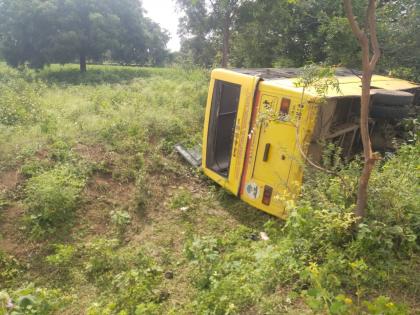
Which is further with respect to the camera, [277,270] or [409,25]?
[409,25]

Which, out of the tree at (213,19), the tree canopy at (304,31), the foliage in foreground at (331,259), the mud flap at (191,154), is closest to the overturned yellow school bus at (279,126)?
the foliage in foreground at (331,259)

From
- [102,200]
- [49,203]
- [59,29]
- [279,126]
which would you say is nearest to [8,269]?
[49,203]

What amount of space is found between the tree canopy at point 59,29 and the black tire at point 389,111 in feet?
70.4

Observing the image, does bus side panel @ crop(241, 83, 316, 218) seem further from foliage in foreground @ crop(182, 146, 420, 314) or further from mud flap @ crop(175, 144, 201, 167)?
mud flap @ crop(175, 144, 201, 167)

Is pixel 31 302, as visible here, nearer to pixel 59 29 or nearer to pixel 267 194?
pixel 267 194

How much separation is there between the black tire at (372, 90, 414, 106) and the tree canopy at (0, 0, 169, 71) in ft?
70.4

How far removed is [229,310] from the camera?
8.47 feet

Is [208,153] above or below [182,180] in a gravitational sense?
above

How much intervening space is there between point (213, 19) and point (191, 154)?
6.65 m

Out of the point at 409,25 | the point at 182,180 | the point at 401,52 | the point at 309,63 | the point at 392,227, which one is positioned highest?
the point at 409,25

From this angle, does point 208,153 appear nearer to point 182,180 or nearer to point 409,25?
point 182,180

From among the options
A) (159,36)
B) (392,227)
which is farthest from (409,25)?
(159,36)

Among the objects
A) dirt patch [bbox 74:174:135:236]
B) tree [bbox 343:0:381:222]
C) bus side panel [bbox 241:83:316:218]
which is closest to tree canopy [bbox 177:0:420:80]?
bus side panel [bbox 241:83:316:218]

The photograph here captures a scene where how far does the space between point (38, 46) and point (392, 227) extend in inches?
959
